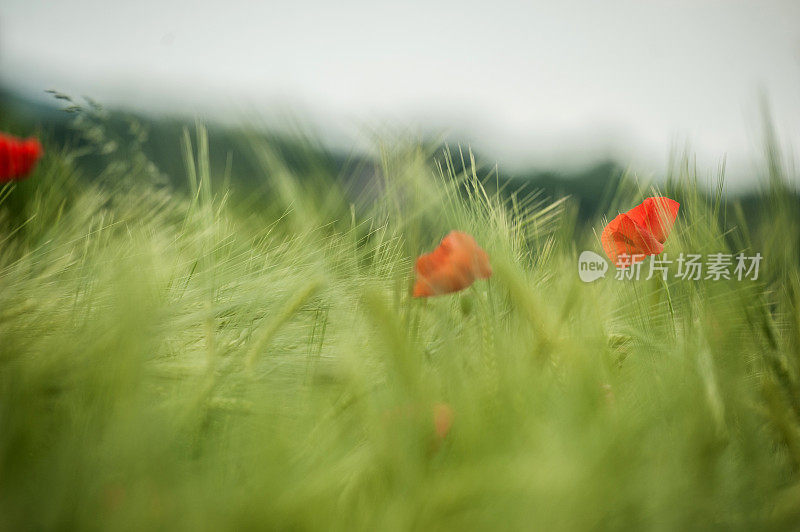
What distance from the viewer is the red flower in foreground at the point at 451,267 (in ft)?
0.73


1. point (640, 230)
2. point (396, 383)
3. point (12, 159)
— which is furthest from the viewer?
point (12, 159)

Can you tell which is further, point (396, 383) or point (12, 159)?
point (12, 159)

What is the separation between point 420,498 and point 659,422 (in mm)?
95

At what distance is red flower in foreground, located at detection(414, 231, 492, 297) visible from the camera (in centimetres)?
22

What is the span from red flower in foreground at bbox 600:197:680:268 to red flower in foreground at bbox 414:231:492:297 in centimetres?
11

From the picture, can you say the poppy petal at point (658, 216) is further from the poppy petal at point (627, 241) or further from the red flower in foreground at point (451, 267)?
the red flower in foreground at point (451, 267)

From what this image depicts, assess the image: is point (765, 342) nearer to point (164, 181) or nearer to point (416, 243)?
point (416, 243)

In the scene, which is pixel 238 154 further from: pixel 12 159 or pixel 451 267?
pixel 12 159

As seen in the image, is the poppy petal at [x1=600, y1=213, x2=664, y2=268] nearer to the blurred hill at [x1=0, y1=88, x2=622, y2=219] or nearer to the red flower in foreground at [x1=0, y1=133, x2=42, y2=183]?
the blurred hill at [x1=0, y1=88, x2=622, y2=219]

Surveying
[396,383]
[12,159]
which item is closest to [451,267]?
[396,383]

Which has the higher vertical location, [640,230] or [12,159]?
[12,159]

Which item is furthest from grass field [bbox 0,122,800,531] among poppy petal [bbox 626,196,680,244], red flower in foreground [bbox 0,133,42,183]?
red flower in foreground [bbox 0,133,42,183]

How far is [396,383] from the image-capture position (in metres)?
0.19

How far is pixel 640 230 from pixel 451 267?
13 centimetres
